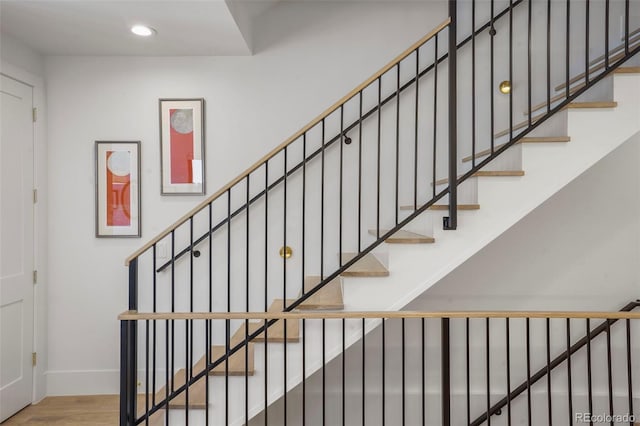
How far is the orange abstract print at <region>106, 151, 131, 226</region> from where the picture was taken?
3.36 metres

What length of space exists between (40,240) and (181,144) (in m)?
1.31

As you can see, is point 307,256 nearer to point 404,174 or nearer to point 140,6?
point 404,174

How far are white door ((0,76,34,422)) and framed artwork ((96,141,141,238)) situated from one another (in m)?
0.47

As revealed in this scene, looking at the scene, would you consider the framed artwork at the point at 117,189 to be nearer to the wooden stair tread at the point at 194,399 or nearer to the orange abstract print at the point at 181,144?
the orange abstract print at the point at 181,144

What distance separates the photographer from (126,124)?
3.36m

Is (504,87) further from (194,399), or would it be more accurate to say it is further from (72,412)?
(72,412)

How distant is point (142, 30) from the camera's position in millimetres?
2846

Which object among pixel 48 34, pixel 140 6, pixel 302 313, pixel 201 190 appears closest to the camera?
pixel 302 313

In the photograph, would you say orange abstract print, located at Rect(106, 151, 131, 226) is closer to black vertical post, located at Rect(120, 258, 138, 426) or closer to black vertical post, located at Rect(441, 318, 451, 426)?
black vertical post, located at Rect(120, 258, 138, 426)

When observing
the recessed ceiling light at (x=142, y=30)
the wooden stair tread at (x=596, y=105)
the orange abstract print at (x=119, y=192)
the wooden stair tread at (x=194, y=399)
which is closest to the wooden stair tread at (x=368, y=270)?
the wooden stair tread at (x=194, y=399)

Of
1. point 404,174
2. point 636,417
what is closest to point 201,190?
point 404,174

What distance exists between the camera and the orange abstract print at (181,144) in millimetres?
3338

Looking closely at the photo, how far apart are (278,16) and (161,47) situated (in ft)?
3.05

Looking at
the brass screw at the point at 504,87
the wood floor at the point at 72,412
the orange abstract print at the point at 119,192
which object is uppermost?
the brass screw at the point at 504,87
